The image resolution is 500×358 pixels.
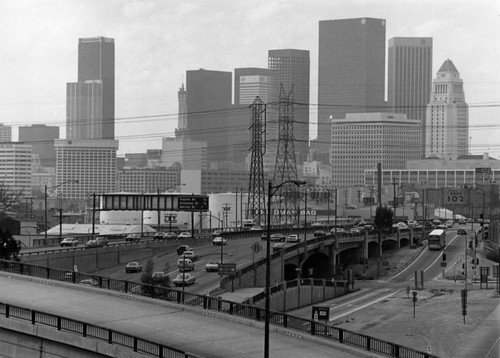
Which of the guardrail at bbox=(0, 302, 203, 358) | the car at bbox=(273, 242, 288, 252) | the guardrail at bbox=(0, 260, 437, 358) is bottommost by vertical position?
the car at bbox=(273, 242, 288, 252)

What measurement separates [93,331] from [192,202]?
118 meters

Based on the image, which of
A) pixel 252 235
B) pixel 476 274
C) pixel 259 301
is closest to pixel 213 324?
pixel 259 301

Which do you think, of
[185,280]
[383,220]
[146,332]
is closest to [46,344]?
[146,332]

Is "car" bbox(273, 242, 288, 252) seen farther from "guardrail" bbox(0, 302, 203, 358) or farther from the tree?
"guardrail" bbox(0, 302, 203, 358)

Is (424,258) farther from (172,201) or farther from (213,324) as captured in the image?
(213,324)

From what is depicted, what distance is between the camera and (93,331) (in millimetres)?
40031

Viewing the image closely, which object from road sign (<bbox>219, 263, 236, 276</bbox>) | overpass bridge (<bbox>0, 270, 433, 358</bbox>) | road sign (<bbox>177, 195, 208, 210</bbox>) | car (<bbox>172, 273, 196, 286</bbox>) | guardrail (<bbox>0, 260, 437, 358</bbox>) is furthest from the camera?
road sign (<bbox>177, 195, 208, 210</bbox>)

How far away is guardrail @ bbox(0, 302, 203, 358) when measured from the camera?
36438 mm

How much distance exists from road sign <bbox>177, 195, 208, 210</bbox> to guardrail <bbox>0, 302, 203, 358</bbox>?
113 m

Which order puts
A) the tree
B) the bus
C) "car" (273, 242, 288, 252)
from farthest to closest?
the tree → the bus → "car" (273, 242, 288, 252)

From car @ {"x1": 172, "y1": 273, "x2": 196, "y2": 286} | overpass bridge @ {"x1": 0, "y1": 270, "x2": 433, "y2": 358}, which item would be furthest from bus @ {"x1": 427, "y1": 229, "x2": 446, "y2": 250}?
overpass bridge @ {"x1": 0, "y1": 270, "x2": 433, "y2": 358}

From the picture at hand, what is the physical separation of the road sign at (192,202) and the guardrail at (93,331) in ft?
371

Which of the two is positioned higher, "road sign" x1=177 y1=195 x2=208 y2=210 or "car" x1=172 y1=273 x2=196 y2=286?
"road sign" x1=177 y1=195 x2=208 y2=210

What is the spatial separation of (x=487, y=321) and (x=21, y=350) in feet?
132
